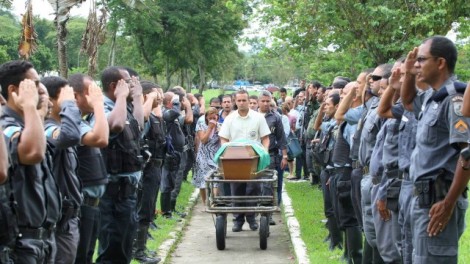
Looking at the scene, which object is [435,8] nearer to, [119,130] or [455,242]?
[119,130]

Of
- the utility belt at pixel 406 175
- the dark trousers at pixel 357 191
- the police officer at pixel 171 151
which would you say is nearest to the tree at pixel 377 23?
the police officer at pixel 171 151

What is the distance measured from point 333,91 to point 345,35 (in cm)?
653

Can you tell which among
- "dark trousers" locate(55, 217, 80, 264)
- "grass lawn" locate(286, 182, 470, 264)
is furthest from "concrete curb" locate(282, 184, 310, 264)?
"dark trousers" locate(55, 217, 80, 264)

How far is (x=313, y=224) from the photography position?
1291cm

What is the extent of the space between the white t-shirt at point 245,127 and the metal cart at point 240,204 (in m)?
0.98

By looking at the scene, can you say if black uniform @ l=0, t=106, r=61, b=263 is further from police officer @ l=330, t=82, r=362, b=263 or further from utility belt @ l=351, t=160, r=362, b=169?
police officer @ l=330, t=82, r=362, b=263

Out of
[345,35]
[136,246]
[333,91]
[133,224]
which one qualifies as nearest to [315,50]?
[345,35]

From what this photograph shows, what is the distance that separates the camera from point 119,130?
7.36 m

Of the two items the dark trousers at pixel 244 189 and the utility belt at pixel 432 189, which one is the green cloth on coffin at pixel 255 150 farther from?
the utility belt at pixel 432 189

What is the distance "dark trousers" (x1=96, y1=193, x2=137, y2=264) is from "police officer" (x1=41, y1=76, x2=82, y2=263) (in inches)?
56.3

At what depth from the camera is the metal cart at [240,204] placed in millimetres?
11016

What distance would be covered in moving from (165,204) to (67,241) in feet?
25.3

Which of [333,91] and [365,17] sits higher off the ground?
[365,17]

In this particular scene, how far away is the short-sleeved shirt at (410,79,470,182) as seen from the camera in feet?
17.7
